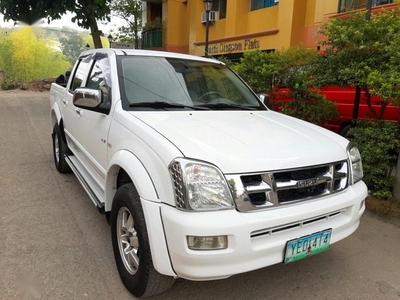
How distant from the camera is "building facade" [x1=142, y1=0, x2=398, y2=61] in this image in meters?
11.2

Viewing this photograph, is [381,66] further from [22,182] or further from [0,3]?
[0,3]

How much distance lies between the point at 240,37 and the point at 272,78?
9462mm


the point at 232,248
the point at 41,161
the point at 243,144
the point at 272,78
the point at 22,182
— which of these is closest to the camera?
the point at 232,248

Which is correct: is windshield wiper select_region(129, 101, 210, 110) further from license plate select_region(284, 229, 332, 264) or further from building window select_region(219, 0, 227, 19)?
building window select_region(219, 0, 227, 19)

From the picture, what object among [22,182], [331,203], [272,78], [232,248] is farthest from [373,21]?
[22,182]

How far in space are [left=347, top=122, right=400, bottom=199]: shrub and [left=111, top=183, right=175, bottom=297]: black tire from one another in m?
3.18

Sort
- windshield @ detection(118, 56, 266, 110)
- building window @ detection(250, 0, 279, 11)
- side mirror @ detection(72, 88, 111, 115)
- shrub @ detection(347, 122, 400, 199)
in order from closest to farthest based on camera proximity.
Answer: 1. side mirror @ detection(72, 88, 111, 115)
2. windshield @ detection(118, 56, 266, 110)
3. shrub @ detection(347, 122, 400, 199)
4. building window @ detection(250, 0, 279, 11)

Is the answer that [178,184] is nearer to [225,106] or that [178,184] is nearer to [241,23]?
[225,106]

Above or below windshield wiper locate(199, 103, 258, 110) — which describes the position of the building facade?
above

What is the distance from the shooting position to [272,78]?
6227 mm

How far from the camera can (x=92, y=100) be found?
111 inches

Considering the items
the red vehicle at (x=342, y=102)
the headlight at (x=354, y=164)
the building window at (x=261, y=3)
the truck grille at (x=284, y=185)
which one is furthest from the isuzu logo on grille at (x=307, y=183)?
the building window at (x=261, y=3)

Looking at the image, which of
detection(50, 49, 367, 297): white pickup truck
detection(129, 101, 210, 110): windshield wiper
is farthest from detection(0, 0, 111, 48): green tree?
detection(129, 101, 210, 110): windshield wiper

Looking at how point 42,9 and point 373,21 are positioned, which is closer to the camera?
point 373,21
